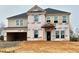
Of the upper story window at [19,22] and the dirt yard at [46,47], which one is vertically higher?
the upper story window at [19,22]

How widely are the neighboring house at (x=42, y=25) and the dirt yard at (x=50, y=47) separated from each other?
169 mm

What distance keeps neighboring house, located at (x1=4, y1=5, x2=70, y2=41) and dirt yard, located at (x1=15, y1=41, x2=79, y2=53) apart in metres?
0.17

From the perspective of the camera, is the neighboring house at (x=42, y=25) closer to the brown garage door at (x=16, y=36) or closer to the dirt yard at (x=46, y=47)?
the brown garage door at (x=16, y=36)

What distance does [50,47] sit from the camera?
382 inches

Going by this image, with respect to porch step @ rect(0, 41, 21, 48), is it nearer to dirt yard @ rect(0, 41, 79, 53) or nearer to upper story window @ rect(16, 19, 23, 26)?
dirt yard @ rect(0, 41, 79, 53)

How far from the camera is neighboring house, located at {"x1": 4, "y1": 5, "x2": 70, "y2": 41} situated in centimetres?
980

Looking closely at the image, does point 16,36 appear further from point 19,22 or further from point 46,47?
point 46,47

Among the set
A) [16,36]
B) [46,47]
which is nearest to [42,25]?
Answer: [46,47]

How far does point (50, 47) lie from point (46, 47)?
10cm

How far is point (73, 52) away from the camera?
31.6ft

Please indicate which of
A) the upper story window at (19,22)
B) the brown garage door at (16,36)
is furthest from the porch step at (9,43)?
the upper story window at (19,22)

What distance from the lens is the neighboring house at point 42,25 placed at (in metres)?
9.80
